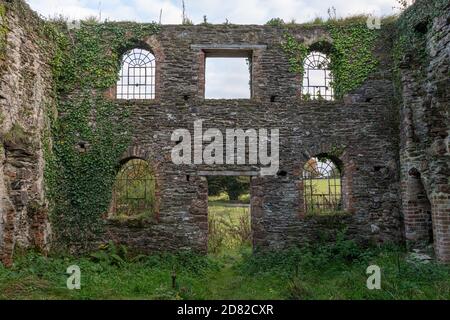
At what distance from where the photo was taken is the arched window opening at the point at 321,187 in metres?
10.3

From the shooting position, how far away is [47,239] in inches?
353

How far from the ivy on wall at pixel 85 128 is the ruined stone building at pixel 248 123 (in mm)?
27

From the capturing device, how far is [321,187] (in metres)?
10.4

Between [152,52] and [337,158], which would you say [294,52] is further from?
[152,52]

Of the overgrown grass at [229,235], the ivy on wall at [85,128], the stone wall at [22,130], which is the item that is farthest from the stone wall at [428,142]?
the stone wall at [22,130]

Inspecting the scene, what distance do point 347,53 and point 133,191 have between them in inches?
286

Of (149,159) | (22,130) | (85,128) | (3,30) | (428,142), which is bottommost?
(149,159)

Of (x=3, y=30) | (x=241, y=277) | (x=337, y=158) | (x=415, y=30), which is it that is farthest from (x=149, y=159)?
(x=415, y=30)

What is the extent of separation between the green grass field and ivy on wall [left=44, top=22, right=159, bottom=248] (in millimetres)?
1088

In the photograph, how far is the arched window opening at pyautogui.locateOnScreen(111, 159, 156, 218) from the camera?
1016 cm

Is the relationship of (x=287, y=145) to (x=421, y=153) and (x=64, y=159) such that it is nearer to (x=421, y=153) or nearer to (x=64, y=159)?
(x=421, y=153)

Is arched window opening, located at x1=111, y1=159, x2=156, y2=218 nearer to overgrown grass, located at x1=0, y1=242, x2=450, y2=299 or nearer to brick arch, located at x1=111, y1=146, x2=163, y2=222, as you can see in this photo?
brick arch, located at x1=111, y1=146, x2=163, y2=222

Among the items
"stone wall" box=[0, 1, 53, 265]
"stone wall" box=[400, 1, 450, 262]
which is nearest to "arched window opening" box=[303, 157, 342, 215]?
"stone wall" box=[400, 1, 450, 262]

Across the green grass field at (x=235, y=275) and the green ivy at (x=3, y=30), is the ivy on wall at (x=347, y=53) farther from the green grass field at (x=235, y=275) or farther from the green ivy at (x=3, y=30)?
the green ivy at (x=3, y=30)
